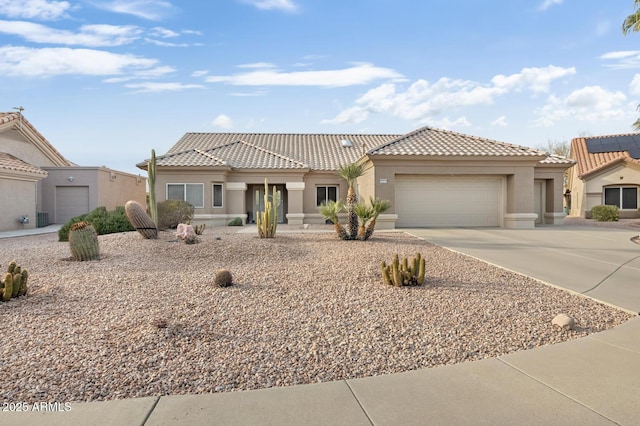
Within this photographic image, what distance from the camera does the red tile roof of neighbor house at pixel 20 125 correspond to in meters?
23.2

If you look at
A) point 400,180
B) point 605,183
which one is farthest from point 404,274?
point 605,183

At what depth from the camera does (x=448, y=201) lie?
65.4 feet

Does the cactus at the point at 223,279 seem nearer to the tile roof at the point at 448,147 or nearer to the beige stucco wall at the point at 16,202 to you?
the tile roof at the point at 448,147

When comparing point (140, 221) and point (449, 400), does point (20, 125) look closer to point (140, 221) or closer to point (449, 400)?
point (140, 221)

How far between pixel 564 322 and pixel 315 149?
24766 mm

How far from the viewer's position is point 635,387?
3.82 metres

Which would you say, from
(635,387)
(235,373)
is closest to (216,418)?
(235,373)

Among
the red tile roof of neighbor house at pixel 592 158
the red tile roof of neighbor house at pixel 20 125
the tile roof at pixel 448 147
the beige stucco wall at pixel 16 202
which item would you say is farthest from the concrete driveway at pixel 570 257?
the red tile roof of neighbor house at pixel 20 125

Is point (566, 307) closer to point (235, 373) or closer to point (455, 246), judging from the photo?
point (235, 373)

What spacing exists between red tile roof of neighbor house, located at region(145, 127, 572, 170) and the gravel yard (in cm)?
1134

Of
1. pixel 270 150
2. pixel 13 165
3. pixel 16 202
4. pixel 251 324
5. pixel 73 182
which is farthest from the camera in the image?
pixel 270 150

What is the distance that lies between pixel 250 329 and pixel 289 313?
77 centimetres

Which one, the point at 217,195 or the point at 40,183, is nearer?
the point at 217,195

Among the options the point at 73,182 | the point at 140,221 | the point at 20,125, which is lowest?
the point at 140,221
